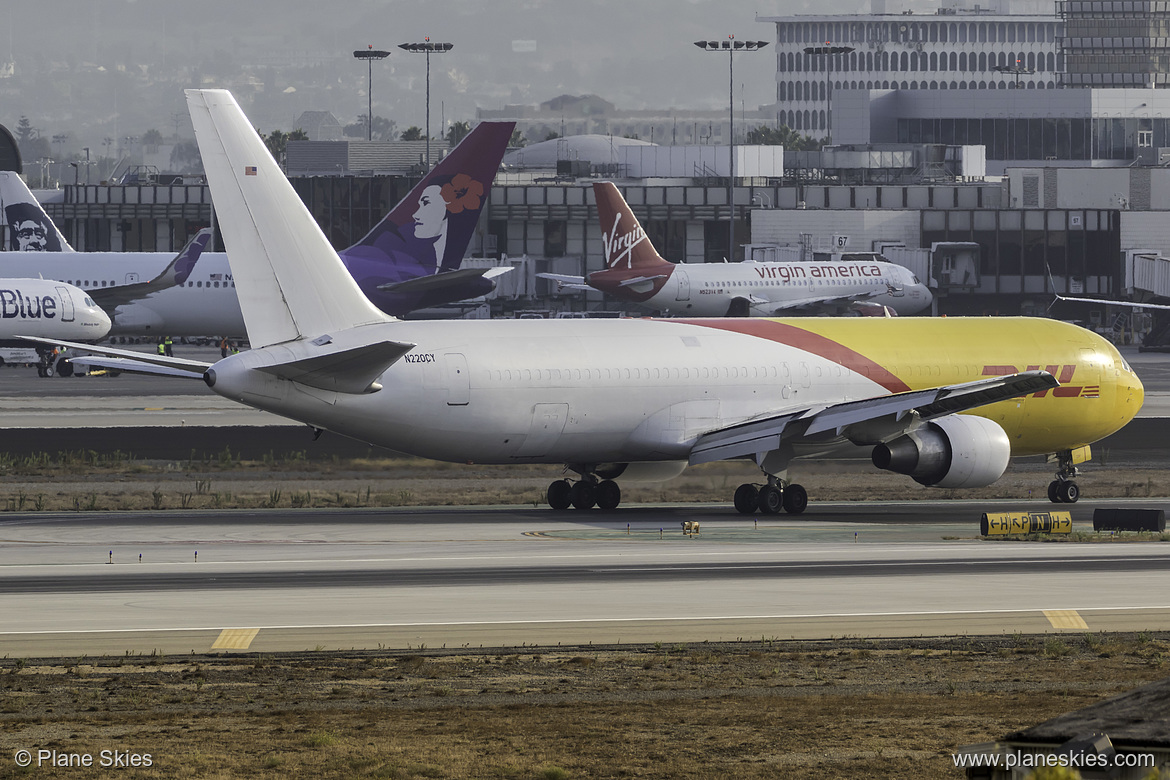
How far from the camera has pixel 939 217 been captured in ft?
452

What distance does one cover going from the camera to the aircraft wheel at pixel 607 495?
4394 centimetres

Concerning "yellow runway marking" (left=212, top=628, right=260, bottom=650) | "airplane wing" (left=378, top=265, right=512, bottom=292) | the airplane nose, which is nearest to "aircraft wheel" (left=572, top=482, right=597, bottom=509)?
the airplane nose

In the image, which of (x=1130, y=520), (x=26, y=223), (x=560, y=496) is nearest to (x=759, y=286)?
(x=26, y=223)

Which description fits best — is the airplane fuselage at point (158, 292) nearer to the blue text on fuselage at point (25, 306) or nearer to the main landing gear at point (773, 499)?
the blue text on fuselage at point (25, 306)

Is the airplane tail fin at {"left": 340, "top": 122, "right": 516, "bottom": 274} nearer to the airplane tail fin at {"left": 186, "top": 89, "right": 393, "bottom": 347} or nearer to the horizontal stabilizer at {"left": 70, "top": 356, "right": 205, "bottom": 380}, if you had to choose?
the horizontal stabilizer at {"left": 70, "top": 356, "right": 205, "bottom": 380}

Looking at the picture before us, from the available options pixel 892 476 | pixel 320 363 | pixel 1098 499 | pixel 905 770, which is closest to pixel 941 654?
pixel 905 770

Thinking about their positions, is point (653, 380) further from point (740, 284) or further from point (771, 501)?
Answer: point (740, 284)

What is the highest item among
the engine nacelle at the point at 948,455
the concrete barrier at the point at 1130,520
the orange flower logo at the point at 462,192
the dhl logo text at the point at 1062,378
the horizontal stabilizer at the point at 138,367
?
the orange flower logo at the point at 462,192

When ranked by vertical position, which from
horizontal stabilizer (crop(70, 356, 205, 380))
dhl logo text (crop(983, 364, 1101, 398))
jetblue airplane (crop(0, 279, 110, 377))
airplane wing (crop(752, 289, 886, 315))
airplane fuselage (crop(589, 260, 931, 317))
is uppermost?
airplane fuselage (crop(589, 260, 931, 317))

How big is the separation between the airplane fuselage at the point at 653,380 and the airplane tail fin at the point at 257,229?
0.88 metres

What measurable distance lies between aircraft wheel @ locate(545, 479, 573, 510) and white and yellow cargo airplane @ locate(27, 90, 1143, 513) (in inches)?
2.1

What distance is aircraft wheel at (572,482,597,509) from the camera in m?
43.9

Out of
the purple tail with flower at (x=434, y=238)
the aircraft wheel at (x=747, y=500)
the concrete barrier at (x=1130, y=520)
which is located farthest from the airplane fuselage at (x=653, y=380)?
the purple tail with flower at (x=434, y=238)

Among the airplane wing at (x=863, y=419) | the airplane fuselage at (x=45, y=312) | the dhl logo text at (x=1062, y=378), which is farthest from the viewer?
the airplane fuselage at (x=45, y=312)
